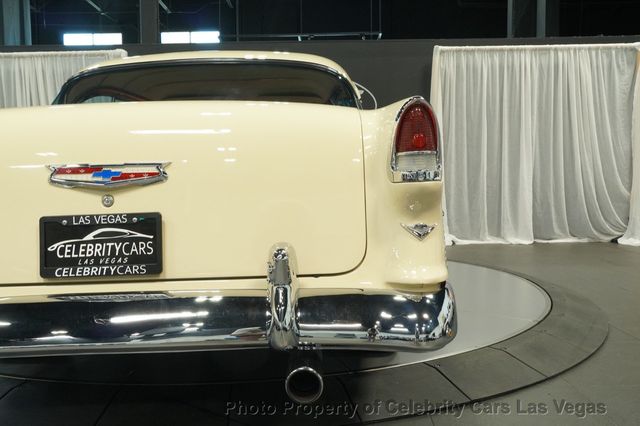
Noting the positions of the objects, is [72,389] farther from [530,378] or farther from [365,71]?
[365,71]

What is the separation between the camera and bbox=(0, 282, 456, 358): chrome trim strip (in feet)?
4.68

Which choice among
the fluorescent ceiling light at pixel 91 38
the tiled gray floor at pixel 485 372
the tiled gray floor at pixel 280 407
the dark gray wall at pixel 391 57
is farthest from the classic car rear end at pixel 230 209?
the fluorescent ceiling light at pixel 91 38

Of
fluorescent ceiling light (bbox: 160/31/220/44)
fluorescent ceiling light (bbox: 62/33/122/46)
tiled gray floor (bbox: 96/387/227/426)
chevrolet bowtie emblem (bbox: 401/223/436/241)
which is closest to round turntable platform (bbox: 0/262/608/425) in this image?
tiled gray floor (bbox: 96/387/227/426)

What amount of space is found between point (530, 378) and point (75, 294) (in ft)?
5.86

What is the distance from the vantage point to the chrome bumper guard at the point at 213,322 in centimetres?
142

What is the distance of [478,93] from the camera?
6.61 meters

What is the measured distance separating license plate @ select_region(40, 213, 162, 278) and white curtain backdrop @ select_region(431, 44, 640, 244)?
17.7 feet

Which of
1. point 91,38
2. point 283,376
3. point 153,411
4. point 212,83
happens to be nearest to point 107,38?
point 91,38

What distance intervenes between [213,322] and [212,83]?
5.03 ft

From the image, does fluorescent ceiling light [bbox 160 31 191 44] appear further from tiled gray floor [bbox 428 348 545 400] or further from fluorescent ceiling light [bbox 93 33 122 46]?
tiled gray floor [bbox 428 348 545 400]

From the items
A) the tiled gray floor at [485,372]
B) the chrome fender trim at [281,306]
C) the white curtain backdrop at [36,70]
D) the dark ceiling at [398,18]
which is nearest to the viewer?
the chrome fender trim at [281,306]

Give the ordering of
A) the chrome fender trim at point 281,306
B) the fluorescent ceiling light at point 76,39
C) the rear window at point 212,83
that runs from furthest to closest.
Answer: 1. the fluorescent ceiling light at point 76,39
2. the rear window at point 212,83
3. the chrome fender trim at point 281,306

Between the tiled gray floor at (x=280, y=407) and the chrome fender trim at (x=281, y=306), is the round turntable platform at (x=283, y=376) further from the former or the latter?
the chrome fender trim at (x=281, y=306)

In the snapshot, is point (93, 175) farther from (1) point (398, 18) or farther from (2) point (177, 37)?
(2) point (177, 37)
